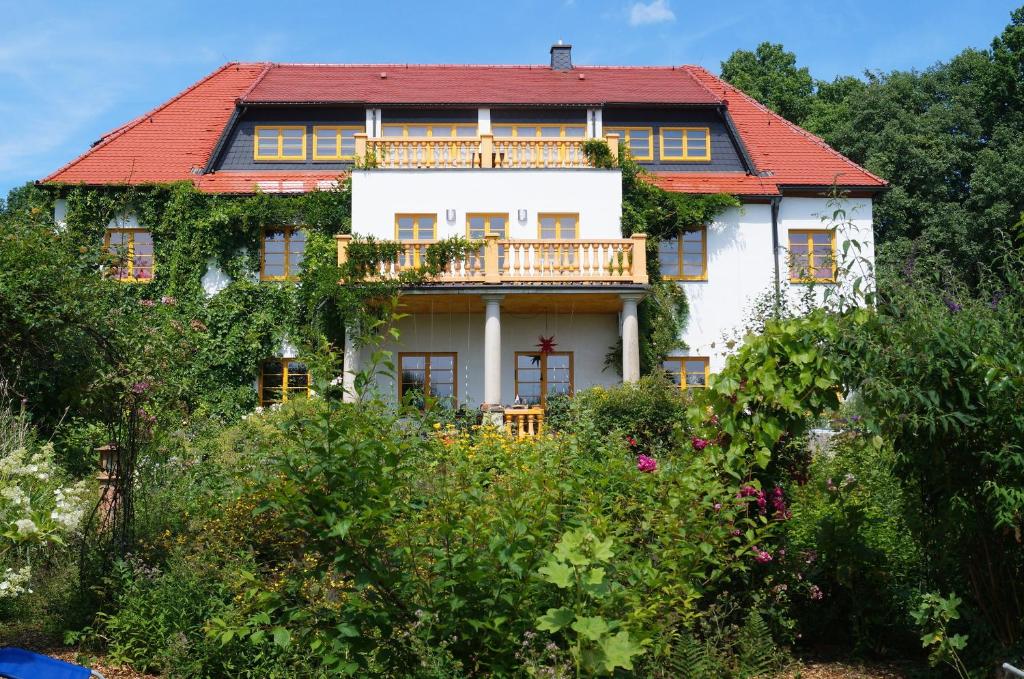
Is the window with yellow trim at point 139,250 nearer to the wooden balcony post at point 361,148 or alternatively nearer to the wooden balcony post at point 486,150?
the wooden balcony post at point 361,148

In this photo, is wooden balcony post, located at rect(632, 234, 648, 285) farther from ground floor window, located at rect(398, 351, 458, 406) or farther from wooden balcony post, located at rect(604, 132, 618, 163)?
ground floor window, located at rect(398, 351, 458, 406)

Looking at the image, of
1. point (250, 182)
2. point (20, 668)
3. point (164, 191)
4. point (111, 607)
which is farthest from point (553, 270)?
point (20, 668)

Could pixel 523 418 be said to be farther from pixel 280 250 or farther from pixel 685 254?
pixel 280 250

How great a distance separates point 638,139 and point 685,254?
3388 mm

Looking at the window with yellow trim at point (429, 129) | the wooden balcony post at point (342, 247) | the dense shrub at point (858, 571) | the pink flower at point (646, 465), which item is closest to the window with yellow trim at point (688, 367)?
the wooden balcony post at point (342, 247)

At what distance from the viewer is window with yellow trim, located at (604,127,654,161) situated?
23.3 metres

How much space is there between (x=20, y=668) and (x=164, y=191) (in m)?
16.9

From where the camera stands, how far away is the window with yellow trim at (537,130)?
76.9ft

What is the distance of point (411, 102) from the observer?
76.0 feet

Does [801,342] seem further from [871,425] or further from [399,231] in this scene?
[399,231]

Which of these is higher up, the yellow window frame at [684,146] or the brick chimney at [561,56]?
the brick chimney at [561,56]

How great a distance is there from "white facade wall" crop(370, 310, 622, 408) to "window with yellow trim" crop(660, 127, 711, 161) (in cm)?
477

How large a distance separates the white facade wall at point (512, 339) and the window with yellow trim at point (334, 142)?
4.70m

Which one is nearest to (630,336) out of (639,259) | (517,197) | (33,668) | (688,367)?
(639,259)
